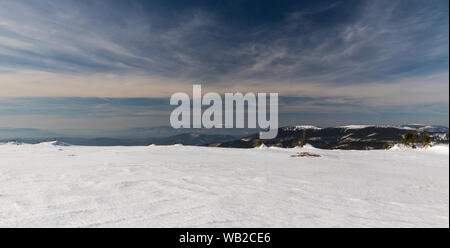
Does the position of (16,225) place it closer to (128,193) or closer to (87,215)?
(87,215)

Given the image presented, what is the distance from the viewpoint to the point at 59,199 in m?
3.55

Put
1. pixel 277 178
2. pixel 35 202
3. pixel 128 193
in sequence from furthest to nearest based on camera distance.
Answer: pixel 277 178
pixel 128 193
pixel 35 202

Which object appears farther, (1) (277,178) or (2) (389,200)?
(1) (277,178)

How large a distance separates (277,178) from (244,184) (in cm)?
124

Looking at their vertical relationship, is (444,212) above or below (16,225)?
below

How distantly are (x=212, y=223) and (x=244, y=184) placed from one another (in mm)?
Result: 2247

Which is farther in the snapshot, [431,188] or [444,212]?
[431,188]

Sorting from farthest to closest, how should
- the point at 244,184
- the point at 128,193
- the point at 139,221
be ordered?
the point at 244,184 → the point at 128,193 → the point at 139,221

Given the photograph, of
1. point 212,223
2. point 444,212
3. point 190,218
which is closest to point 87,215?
point 190,218

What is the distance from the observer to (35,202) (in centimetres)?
339

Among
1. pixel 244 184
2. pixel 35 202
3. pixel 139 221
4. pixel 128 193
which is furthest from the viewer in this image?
pixel 244 184
